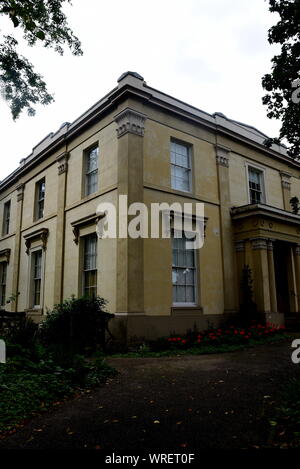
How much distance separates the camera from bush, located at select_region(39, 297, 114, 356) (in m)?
9.95

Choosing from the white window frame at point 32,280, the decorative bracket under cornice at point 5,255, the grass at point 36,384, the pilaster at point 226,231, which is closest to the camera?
the grass at point 36,384

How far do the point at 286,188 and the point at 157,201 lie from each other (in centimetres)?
799

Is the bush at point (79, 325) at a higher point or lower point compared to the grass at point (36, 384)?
higher

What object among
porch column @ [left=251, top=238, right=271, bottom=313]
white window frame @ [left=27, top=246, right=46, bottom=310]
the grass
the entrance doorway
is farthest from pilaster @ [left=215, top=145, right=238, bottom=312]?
white window frame @ [left=27, top=246, right=46, bottom=310]

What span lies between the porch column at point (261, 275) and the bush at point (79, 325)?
5.51 meters

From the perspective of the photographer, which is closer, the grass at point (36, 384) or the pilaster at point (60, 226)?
the grass at point (36, 384)

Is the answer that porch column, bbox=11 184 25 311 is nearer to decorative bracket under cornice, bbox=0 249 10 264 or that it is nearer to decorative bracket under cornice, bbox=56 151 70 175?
decorative bracket under cornice, bbox=0 249 10 264

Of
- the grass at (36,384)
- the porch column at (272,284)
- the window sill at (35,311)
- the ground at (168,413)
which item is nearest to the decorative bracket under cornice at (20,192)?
the window sill at (35,311)

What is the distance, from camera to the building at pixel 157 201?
11250 millimetres

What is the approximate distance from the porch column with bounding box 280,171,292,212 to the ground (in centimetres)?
1081

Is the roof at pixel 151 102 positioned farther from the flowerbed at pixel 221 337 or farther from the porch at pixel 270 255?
the flowerbed at pixel 221 337

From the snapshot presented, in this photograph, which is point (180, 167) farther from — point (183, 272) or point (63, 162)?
point (63, 162)

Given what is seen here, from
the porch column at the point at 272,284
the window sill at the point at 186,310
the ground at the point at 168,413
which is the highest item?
the porch column at the point at 272,284

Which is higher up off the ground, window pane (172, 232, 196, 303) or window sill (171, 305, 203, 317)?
window pane (172, 232, 196, 303)
